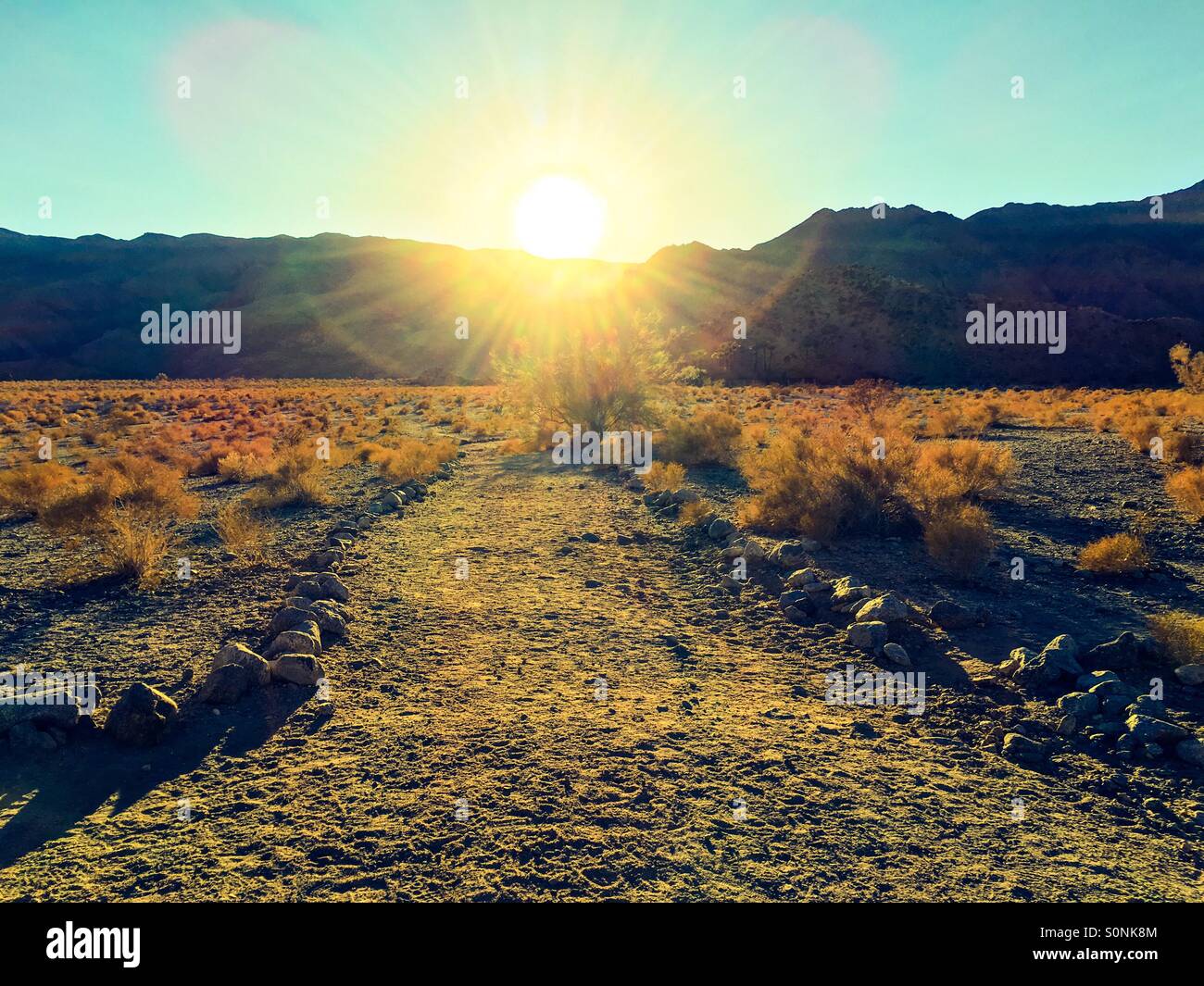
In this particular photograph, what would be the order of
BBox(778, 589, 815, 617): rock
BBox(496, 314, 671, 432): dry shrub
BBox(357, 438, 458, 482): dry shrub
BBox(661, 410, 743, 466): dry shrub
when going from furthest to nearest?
1. BBox(496, 314, 671, 432): dry shrub
2. BBox(661, 410, 743, 466): dry shrub
3. BBox(357, 438, 458, 482): dry shrub
4. BBox(778, 589, 815, 617): rock

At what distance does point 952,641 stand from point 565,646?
3715 mm

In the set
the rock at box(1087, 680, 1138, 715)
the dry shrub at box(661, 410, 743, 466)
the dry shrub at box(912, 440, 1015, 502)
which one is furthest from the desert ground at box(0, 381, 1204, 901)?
the dry shrub at box(661, 410, 743, 466)

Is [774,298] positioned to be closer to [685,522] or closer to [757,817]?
[685,522]

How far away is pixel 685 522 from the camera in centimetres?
1209

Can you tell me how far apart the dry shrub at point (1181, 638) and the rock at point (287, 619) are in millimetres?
7787

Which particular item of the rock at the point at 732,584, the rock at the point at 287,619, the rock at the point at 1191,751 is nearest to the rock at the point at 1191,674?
the rock at the point at 1191,751

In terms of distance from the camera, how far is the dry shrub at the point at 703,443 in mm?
18219

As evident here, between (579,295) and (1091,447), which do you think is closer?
(1091,447)

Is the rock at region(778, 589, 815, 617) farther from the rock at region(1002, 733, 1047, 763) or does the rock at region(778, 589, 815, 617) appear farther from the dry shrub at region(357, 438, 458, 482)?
the dry shrub at region(357, 438, 458, 482)

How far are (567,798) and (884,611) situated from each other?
4.12m

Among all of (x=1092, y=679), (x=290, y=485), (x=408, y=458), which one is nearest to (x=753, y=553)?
(x=1092, y=679)

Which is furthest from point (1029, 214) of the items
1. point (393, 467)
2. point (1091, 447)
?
point (393, 467)

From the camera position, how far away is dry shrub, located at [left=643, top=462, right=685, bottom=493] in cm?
1493

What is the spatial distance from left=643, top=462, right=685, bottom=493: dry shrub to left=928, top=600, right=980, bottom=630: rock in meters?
7.91
